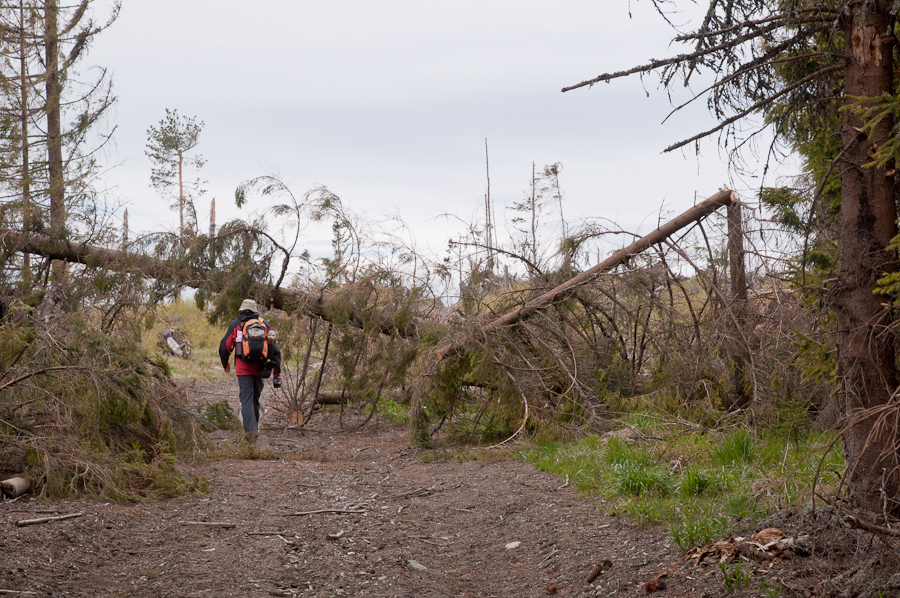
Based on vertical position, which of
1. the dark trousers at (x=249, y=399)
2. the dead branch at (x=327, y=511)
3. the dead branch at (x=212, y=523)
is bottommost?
the dead branch at (x=327, y=511)

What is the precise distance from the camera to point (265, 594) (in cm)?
364

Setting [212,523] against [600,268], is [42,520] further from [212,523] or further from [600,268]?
[600,268]

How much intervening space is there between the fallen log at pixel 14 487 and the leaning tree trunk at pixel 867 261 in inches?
213

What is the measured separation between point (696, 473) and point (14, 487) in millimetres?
4860

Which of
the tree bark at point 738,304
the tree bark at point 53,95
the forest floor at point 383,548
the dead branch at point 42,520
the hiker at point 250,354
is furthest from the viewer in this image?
the tree bark at point 53,95

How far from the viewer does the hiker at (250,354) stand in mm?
8648

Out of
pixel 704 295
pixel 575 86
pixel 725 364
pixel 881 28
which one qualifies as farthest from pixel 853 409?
pixel 704 295

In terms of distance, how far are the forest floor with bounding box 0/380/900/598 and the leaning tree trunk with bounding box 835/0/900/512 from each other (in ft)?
1.72

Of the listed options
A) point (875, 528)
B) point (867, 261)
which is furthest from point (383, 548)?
point (867, 261)

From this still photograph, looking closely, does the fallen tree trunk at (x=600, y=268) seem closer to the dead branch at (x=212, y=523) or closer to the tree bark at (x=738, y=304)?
the tree bark at (x=738, y=304)

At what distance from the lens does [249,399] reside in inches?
350

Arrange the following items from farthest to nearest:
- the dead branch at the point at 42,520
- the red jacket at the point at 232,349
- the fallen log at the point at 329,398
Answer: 1. the fallen log at the point at 329,398
2. the red jacket at the point at 232,349
3. the dead branch at the point at 42,520

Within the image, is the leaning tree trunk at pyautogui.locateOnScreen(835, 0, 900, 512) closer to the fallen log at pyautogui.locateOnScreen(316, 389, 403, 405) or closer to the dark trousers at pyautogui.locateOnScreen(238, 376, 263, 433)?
the dark trousers at pyautogui.locateOnScreen(238, 376, 263, 433)

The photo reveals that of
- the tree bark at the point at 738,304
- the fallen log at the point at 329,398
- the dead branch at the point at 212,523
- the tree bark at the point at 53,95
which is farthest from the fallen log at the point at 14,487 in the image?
the tree bark at the point at 53,95
